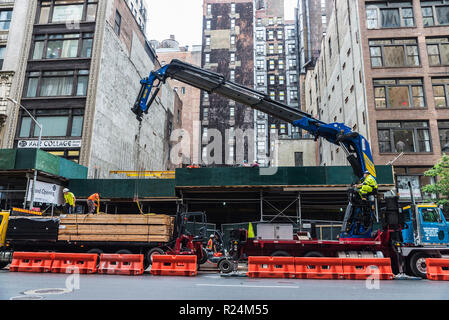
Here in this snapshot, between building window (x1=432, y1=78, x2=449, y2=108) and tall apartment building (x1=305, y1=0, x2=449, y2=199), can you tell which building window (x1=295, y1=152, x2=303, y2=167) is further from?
building window (x1=432, y1=78, x2=449, y2=108)

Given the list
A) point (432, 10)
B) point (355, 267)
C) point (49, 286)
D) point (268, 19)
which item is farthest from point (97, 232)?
point (268, 19)

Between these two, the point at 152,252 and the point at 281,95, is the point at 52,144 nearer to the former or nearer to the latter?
the point at 152,252

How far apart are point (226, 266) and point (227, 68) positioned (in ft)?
208

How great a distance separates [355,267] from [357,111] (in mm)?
23508

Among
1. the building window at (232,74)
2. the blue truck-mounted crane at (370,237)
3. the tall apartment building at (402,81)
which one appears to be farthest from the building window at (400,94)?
the building window at (232,74)

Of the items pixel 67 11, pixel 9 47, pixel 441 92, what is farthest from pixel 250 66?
pixel 9 47

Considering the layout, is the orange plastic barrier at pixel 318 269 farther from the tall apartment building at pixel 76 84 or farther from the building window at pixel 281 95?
the building window at pixel 281 95

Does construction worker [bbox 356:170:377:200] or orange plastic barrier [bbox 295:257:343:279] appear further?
construction worker [bbox 356:170:377:200]

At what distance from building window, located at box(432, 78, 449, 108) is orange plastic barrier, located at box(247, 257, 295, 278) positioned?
24.8 m

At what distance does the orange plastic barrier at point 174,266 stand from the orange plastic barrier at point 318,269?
3.80 meters

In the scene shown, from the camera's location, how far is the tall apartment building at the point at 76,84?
3052 cm

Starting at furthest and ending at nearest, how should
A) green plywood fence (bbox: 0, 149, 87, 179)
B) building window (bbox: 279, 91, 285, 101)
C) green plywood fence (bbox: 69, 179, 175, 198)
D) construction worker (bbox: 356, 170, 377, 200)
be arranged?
building window (bbox: 279, 91, 285, 101) < green plywood fence (bbox: 69, 179, 175, 198) < green plywood fence (bbox: 0, 149, 87, 179) < construction worker (bbox: 356, 170, 377, 200)

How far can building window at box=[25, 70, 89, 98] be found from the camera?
31.8 meters

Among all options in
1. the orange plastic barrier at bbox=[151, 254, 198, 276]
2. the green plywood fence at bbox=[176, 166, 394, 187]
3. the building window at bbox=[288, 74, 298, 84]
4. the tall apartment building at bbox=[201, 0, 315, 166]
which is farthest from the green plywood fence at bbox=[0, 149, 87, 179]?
the building window at bbox=[288, 74, 298, 84]
